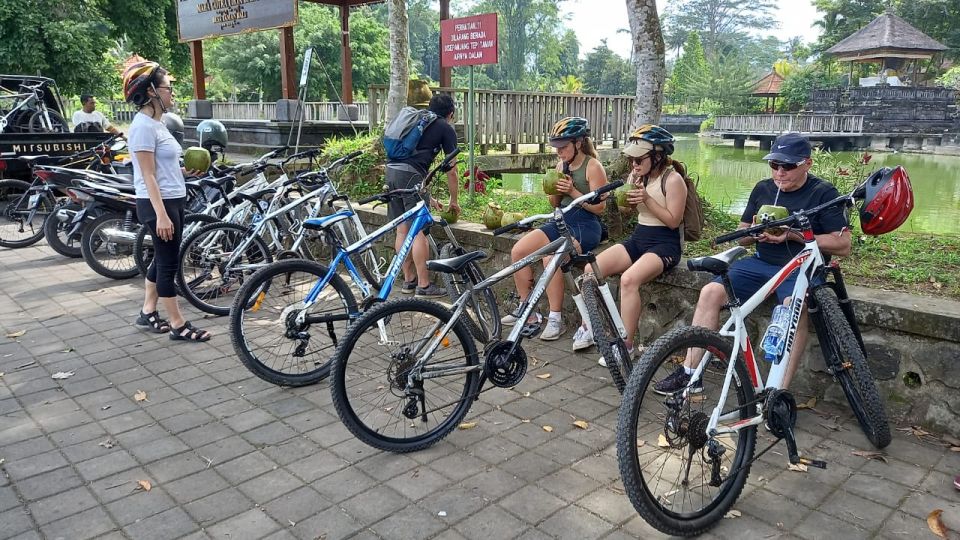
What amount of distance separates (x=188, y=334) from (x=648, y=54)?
13.8 feet

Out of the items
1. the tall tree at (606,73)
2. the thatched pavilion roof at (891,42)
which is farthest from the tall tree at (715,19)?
the thatched pavilion roof at (891,42)

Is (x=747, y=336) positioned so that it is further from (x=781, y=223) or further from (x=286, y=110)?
(x=286, y=110)

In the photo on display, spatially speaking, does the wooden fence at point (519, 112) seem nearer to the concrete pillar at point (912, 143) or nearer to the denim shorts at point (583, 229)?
the denim shorts at point (583, 229)

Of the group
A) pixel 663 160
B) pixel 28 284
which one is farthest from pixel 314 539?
pixel 28 284

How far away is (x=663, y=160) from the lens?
4086mm

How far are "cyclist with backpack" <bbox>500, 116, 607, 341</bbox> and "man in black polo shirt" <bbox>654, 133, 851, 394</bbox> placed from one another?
978 millimetres

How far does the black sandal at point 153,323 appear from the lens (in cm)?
501

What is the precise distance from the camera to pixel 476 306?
3496mm

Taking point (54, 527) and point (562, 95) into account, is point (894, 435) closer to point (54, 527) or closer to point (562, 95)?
point (54, 527)

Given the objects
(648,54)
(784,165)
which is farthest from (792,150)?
(648,54)

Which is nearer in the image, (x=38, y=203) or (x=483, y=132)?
(x=38, y=203)

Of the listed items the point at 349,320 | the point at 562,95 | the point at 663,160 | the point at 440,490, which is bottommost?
the point at 440,490

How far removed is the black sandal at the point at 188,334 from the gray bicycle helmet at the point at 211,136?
345 cm

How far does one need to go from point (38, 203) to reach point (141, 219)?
436cm
